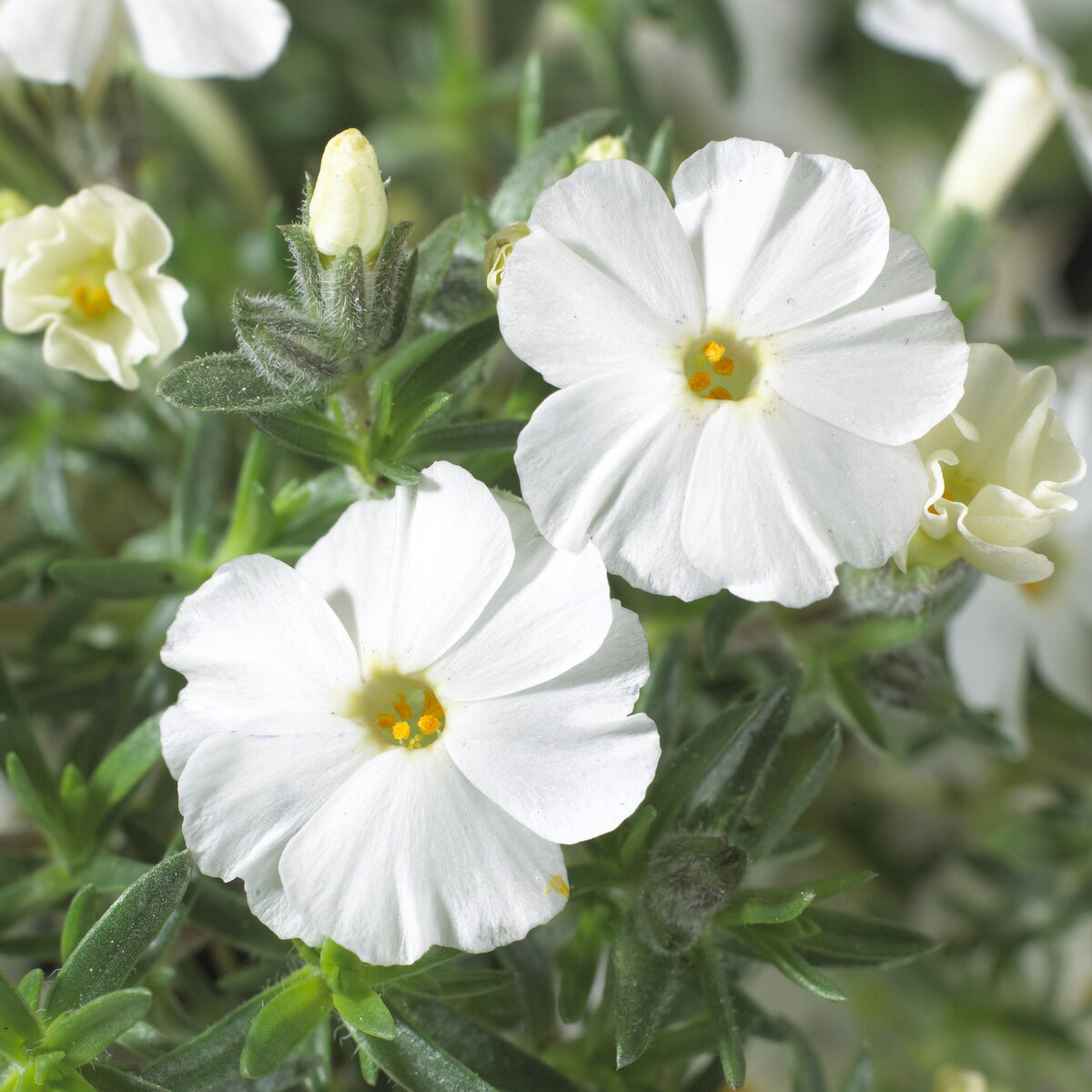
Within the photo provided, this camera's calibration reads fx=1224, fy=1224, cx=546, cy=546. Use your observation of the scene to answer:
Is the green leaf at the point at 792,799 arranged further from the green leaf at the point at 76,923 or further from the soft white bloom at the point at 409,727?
the green leaf at the point at 76,923

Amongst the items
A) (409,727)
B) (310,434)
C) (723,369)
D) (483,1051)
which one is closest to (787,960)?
(483,1051)

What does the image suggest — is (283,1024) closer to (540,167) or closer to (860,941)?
(860,941)

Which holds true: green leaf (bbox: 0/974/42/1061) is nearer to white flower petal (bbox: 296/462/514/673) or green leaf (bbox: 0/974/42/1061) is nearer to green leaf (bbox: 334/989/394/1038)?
green leaf (bbox: 334/989/394/1038)

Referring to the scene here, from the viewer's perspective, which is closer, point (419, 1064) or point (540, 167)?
point (419, 1064)

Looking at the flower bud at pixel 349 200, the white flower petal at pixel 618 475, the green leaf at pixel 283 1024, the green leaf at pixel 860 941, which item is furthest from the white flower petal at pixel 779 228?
the green leaf at pixel 283 1024

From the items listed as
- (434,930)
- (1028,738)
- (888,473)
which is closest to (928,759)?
(1028,738)

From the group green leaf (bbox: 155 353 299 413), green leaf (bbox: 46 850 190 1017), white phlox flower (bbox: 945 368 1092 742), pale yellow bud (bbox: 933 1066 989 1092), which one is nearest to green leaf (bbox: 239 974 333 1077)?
green leaf (bbox: 46 850 190 1017)
